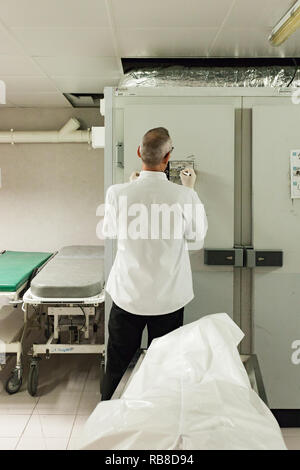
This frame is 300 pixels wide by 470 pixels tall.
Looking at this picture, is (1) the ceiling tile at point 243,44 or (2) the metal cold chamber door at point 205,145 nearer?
(2) the metal cold chamber door at point 205,145

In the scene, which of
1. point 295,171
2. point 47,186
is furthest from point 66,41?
point 47,186

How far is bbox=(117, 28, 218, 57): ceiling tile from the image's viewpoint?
264 cm

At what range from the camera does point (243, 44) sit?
2861 millimetres

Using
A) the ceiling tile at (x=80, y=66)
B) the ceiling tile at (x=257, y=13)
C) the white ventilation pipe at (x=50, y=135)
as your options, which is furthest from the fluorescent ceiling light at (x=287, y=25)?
the white ventilation pipe at (x=50, y=135)

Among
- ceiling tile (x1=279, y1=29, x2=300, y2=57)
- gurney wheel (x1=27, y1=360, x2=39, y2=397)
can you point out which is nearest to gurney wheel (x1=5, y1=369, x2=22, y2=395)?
gurney wheel (x1=27, y1=360, x2=39, y2=397)

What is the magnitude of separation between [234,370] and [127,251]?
102 cm

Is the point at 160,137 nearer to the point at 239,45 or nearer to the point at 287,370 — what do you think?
the point at 239,45

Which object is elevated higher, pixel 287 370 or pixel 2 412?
pixel 287 370

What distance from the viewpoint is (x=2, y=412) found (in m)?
2.74

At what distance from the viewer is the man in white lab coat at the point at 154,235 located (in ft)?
6.75

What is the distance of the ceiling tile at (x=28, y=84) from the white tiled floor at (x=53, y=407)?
2.62m

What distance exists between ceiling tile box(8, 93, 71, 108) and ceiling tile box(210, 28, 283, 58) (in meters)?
1.98

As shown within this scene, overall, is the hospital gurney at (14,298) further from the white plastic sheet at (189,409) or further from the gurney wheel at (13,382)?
the white plastic sheet at (189,409)

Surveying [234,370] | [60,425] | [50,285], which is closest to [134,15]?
[50,285]
